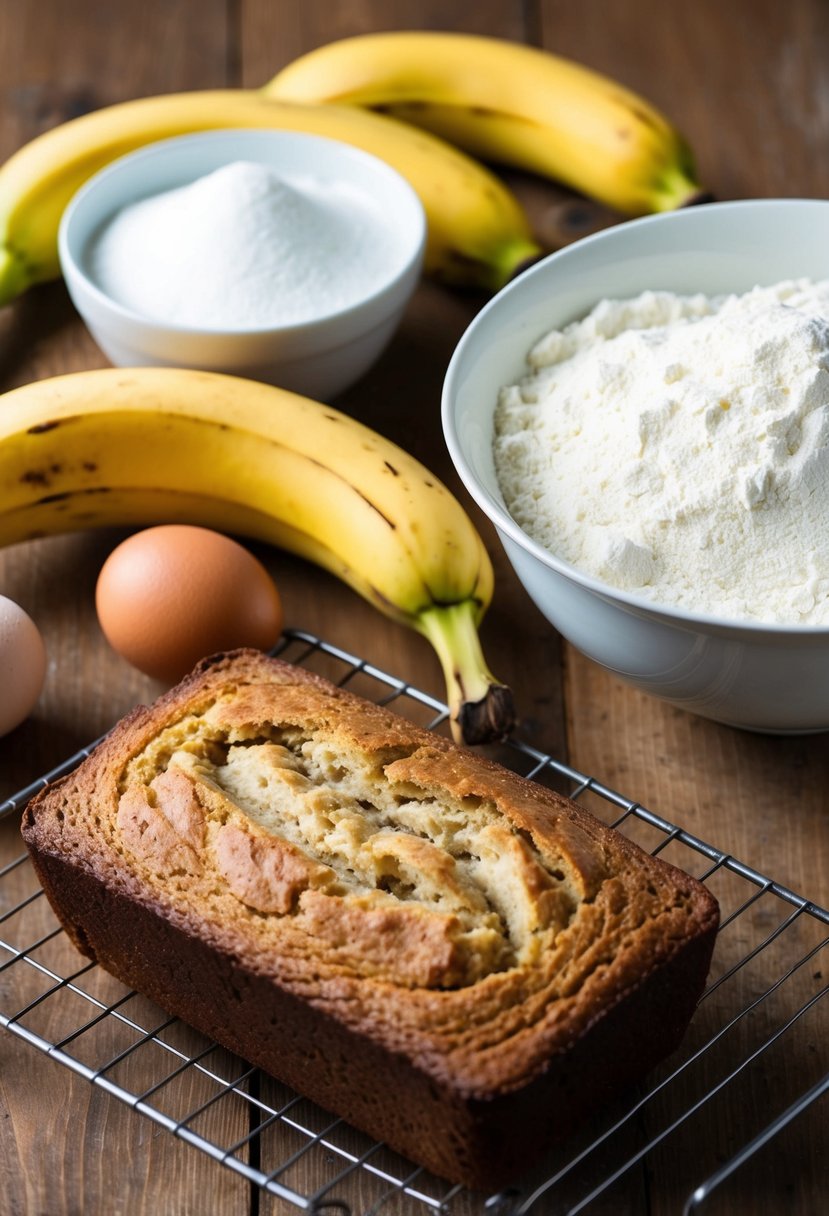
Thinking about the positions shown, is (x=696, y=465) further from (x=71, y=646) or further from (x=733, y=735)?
(x=71, y=646)

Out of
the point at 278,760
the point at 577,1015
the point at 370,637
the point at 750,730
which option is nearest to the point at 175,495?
the point at 370,637

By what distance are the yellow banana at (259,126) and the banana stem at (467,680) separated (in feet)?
2.20

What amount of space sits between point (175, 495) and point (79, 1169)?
753 millimetres

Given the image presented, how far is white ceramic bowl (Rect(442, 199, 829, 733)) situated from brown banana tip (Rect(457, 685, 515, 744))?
0.09m

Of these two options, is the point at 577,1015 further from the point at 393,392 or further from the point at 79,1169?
the point at 393,392

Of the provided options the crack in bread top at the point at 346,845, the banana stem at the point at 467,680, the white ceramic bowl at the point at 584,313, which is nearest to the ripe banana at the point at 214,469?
the banana stem at the point at 467,680

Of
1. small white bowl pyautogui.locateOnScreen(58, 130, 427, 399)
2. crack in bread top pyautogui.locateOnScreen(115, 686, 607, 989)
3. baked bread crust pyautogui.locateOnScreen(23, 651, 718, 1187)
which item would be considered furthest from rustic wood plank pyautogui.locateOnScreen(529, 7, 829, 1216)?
small white bowl pyautogui.locateOnScreen(58, 130, 427, 399)

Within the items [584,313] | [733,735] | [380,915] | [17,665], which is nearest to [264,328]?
[584,313]

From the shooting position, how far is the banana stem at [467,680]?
1.34m

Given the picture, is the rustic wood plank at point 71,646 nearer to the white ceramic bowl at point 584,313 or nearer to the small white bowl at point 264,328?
the small white bowl at point 264,328

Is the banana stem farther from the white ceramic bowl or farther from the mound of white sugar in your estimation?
the mound of white sugar

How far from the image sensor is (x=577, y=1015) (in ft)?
3.34

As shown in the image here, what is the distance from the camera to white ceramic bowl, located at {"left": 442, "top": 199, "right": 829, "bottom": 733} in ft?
3.90

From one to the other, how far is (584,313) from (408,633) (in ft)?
1.31
